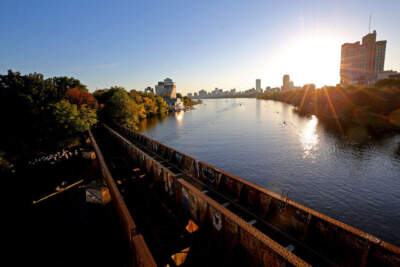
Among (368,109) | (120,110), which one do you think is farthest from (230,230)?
(368,109)

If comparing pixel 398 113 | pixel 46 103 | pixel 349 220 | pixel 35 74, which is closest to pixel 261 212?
pixel 349 220

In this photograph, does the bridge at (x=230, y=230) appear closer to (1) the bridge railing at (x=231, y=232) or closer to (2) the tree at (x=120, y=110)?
(1) the bridge railing at (x=231, y=232)

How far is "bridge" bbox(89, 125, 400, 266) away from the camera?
8.17 metres

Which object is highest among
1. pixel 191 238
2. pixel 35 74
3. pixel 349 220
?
pixel 35 74

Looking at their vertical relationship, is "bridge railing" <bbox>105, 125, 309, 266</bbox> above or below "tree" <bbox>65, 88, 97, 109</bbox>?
below

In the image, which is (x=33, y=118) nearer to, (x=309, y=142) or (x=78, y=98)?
(x=78, y=98)

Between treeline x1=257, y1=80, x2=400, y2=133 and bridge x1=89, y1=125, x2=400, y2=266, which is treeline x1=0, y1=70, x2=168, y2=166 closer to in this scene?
bridge x1=89, y1=125, x2=400, y2=266

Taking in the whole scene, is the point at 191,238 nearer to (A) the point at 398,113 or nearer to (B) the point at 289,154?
(B) the point at 289,154

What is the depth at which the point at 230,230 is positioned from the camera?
9688 millimetres

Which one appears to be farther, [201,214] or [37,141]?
[37,141]

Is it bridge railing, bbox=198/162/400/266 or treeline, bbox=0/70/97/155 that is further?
treeline, bbox=0/70/97/155

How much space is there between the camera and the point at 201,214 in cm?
1205

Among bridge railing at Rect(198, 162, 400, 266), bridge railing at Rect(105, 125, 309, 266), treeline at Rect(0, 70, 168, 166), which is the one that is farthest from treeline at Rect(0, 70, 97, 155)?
bridge railing at Rect(198, 162, 400, 266)

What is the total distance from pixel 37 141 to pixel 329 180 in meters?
53.7
